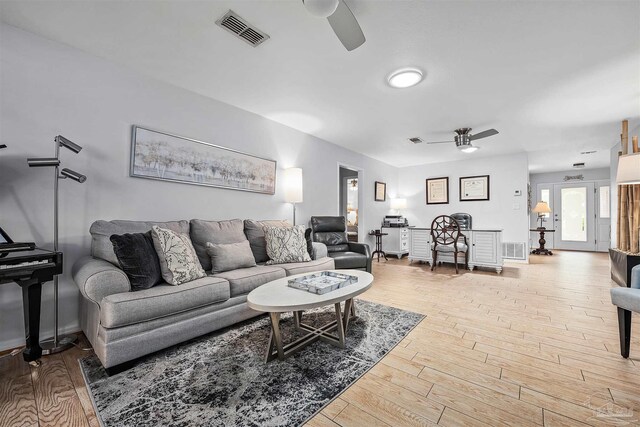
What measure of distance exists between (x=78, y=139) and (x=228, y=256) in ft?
5.11

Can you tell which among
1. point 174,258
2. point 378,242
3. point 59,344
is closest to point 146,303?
point 174,258

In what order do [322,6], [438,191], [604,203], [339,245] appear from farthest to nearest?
[604,203] < [438,191] < [339,245] < [322,6]

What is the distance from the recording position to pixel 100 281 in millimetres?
1670

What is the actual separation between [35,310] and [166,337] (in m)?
0.79

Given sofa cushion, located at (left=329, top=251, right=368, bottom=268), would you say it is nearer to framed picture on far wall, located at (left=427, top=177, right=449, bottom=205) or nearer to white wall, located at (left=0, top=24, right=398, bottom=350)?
white wall, located at (left=0, top=24, right=398, bottom=350)

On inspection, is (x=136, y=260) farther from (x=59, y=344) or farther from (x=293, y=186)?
(x=293, y=186)

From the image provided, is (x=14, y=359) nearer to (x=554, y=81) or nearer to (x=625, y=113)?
(x=554, y=81)

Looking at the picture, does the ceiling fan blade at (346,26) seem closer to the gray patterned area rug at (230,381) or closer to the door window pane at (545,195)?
the gray patterned area rug at (230,381)

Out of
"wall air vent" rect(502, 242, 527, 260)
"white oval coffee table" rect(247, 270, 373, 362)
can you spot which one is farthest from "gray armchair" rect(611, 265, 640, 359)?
"wall air vent" rect(502, 242, 527, 260)

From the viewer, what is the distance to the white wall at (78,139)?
1964mm

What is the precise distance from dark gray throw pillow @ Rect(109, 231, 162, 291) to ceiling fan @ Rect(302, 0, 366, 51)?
1.90 m

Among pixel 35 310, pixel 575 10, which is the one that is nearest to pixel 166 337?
pixel 35 310

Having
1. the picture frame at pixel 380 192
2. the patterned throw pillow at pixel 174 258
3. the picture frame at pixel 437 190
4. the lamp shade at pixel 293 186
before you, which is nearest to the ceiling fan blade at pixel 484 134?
the picture frame at pixel 380 192

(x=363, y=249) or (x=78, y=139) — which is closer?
(x=78, y=139)
